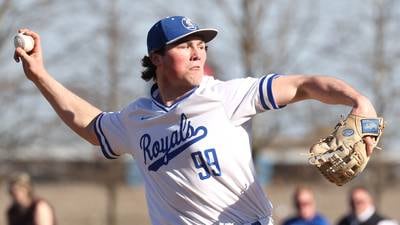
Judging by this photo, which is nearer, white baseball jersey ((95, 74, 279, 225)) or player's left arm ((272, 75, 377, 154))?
player's left arm ((272, 75, 377, 154))

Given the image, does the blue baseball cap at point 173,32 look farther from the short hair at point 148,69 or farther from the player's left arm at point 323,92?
the player's left arm at point 323,92

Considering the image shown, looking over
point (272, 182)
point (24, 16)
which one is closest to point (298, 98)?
point (24, 16)

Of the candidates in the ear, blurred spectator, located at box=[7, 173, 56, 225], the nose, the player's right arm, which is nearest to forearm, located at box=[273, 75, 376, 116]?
the nose

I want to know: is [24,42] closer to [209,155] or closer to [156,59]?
[156,59]

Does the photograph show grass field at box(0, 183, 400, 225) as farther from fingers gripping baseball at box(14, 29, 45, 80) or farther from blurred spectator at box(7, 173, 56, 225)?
fingers gripping baseball at box(14, 29, 45, 80)

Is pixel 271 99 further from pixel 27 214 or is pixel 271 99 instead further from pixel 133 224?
pixel 133 224

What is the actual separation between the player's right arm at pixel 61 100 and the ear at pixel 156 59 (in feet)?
1.82

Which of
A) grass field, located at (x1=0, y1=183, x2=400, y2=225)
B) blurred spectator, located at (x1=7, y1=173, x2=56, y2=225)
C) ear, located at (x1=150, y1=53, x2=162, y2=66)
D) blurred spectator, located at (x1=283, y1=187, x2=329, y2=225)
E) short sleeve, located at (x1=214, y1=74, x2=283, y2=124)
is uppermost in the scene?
ear, located at (x1=150, y1=53, x2=162, y2=66)

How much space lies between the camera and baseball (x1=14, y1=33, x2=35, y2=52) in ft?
17.6

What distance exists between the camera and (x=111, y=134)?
17.2 ft

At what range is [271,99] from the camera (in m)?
4.60

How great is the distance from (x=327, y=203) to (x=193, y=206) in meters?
24.5

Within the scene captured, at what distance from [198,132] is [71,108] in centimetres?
102

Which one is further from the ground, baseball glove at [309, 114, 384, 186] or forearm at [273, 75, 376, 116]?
forearm at [273, 75, 376, 116]
